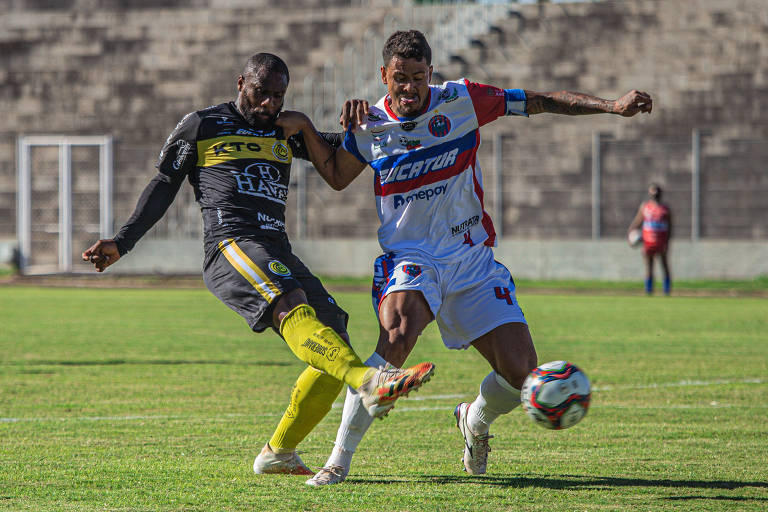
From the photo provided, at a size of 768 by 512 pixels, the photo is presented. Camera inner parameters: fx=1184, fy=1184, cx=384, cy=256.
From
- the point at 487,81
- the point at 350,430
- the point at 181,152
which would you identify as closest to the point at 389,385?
the point at 350,430

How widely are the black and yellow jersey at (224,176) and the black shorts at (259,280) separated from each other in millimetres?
96

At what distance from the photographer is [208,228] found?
5.91 metres

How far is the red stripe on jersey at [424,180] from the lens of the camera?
5895 millimetres

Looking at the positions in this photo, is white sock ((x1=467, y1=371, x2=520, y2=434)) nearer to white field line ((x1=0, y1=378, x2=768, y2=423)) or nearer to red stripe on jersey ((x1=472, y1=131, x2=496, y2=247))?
red stripe on jersey ((x1=472, y1=131, x2=496, y2=247))

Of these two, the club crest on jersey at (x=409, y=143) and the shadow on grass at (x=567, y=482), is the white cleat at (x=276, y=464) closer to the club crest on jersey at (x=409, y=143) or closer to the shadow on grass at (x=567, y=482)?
the shadow on grass at (x=567, y=482)

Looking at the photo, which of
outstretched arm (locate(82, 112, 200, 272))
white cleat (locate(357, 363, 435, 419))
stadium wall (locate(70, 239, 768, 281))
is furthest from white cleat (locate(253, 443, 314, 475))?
stadium wall (locate(70, 239, 768, 281))

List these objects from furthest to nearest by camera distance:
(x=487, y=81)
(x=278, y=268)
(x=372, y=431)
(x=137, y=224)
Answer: (x=487, y=81), (x=372, y=431), (x=137, y=224), (x=278, y=268)

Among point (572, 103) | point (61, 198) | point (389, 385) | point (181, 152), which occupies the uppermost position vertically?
point (61, 198)

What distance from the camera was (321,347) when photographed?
5199 millimetres

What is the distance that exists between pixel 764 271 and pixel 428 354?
1569 cm

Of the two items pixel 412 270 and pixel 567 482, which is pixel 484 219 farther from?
pixel 567 482

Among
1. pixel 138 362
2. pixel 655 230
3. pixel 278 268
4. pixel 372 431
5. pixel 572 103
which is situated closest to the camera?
pixel 278 268

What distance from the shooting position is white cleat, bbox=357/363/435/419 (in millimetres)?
4711

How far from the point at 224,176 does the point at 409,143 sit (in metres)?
0.94
